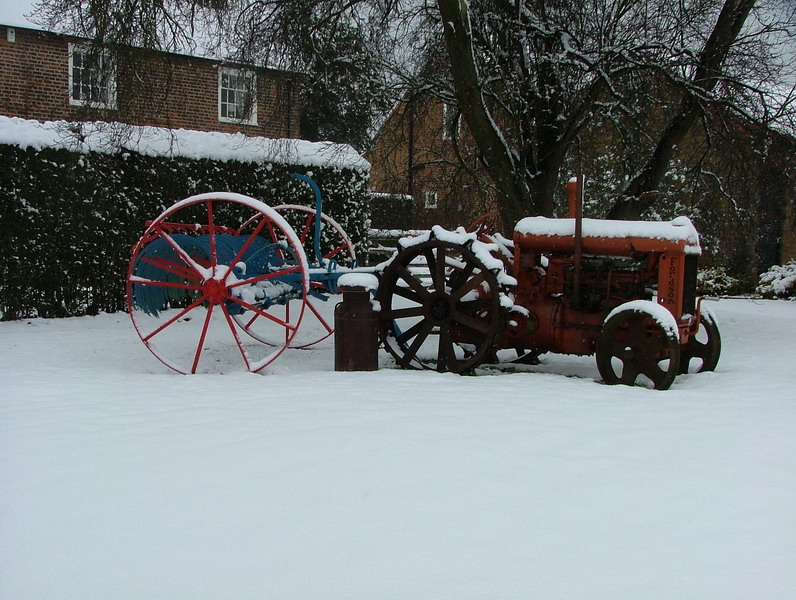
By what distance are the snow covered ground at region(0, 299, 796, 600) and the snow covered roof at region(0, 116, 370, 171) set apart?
4.41 meters

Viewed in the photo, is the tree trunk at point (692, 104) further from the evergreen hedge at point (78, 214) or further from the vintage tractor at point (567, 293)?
the evergreen hedge at point (78, 214)

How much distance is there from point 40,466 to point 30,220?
19.6 ft

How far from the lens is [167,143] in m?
9.64

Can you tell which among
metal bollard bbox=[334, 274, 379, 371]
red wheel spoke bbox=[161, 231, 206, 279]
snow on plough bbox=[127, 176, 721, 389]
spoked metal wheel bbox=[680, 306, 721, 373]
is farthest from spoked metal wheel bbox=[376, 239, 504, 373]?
spoked metal wheel bbox=[680, 306, 721, 373]

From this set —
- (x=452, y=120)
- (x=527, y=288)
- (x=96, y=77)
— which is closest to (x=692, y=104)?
(x=452, y=120)

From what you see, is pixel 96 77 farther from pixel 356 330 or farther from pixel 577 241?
pixel 577 241

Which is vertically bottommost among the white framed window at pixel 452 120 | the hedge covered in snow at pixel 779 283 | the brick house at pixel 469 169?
the hedge covered in snow at pixel 779 283

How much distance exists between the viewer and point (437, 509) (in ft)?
9.59

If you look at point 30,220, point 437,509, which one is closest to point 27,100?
point 30,220

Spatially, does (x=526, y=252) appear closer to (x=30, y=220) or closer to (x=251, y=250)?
(x=251, y=250)

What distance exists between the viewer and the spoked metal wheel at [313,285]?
7101mm

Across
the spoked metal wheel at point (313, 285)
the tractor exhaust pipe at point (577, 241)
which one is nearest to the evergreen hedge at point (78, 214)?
the spoked metal wheel at point (313, 285)

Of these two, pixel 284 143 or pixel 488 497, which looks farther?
pixel 284 143

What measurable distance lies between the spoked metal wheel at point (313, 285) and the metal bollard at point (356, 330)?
613 mm
